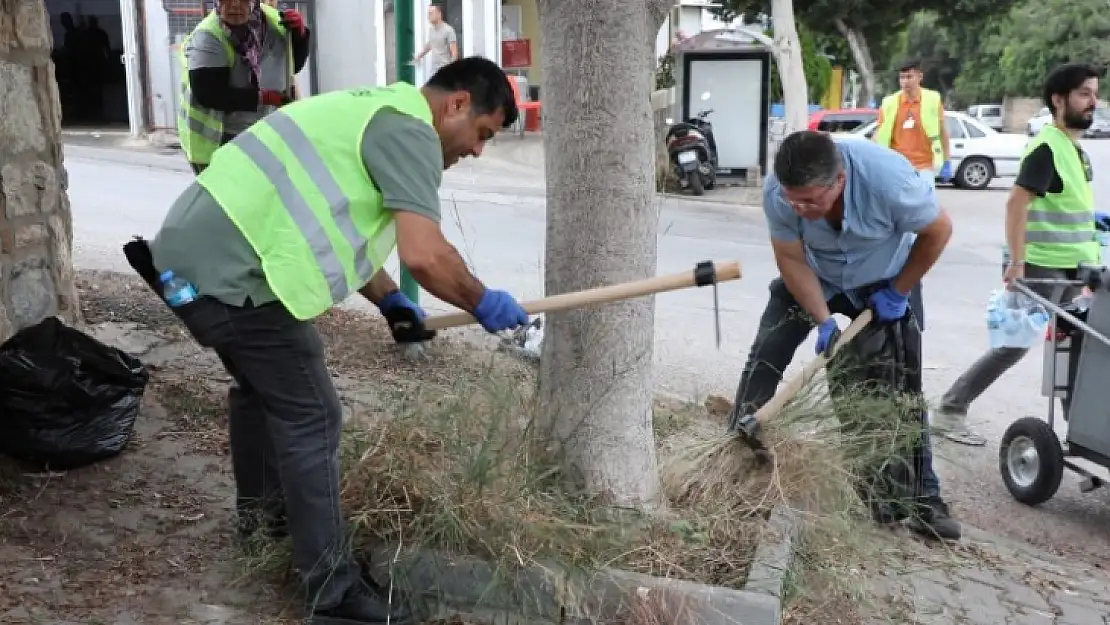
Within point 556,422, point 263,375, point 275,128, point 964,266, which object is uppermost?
point 275,128

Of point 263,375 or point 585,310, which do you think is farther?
point 585,310

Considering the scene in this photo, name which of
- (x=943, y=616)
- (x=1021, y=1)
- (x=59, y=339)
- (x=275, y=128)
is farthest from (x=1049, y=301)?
(x=1021, y=1)

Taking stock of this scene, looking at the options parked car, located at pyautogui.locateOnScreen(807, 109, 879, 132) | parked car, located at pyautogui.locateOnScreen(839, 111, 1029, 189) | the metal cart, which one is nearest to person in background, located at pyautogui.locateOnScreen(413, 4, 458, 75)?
parked car, located at pyautogui.locateOnScreen(839, 111, 1029, 189)

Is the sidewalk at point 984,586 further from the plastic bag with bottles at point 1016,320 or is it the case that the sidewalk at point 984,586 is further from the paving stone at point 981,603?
the plastic bag with bottles at point 1016,320

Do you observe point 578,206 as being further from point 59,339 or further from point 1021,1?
point 1021,1

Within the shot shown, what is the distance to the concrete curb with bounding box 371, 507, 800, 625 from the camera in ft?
9.23

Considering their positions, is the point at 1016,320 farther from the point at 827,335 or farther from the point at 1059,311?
the point at 827,335

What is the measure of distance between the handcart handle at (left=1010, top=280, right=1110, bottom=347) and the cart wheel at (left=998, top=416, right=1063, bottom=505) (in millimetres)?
482

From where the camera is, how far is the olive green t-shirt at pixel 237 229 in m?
2.66

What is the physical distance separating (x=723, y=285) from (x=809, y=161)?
5.15 metres

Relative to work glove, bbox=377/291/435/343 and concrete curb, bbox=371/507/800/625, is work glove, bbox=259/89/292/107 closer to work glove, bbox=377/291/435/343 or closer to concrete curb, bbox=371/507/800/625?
work glove, bbox=377/291/435/343

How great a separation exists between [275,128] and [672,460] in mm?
1646

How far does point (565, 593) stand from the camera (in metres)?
2.83

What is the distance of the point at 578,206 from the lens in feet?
10.4
